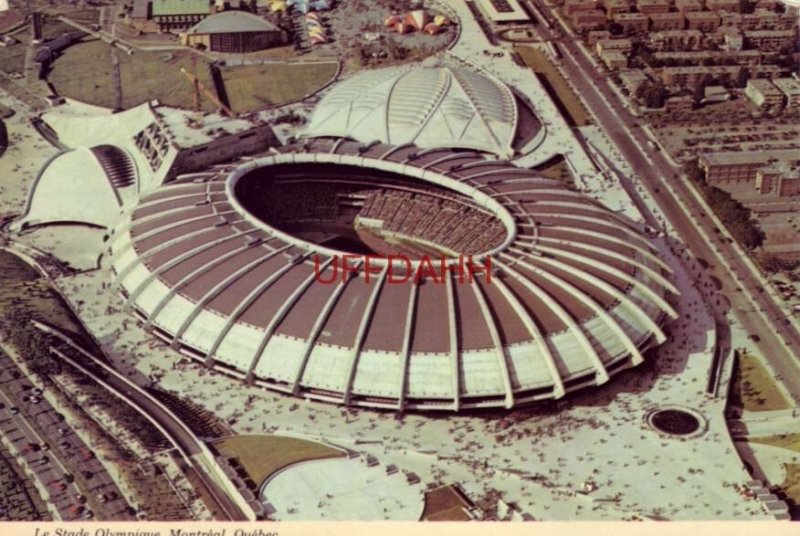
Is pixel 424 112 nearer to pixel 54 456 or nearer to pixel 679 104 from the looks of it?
pixel 679 104

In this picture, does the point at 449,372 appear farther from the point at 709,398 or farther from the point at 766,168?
the point at 766,168

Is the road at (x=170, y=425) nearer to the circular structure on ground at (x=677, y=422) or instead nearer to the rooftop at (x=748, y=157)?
the circular structure on ground at (x=677, y=422)

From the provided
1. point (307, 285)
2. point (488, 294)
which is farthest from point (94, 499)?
point (488, 294)

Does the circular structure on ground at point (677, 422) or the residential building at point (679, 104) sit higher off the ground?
the residential building at point (679, 104)

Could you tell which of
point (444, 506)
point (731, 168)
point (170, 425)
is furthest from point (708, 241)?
point (170, 425)

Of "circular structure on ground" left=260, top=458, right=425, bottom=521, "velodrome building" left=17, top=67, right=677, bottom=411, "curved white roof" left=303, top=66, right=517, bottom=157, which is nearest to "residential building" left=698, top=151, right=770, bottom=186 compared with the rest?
"curved white roof" left=303, top=66, right=517, bottom=157

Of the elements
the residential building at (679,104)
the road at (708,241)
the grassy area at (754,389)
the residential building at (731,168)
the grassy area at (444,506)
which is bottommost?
the grassy area at (444,506)

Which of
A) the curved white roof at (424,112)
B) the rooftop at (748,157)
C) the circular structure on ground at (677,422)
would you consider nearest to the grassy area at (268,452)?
the circular structure on ground at (677,422)
